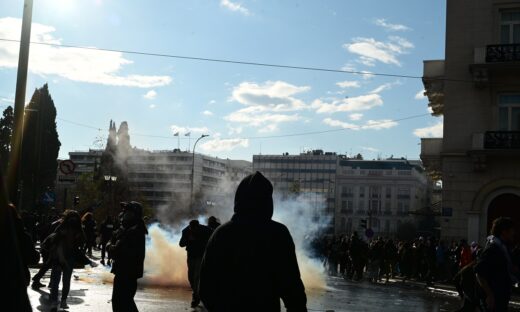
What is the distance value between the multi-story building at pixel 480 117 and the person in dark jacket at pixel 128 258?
21412 millimetres

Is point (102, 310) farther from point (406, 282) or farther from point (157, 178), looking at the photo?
point (157, 178)

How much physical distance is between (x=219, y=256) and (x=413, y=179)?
149 metres

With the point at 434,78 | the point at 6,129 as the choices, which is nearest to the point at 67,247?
the point at 434,78

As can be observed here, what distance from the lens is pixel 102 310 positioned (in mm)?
11461

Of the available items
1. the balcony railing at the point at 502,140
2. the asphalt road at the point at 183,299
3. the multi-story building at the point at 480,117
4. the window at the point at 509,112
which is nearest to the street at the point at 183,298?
the asphalt road at the point at 183,299

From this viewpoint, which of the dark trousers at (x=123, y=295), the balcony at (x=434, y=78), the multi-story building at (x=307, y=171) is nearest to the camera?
the dark trousers at (x=123, y=295)

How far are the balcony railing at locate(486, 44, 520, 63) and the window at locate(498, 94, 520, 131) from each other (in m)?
1.76

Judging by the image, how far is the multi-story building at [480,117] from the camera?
2748 cm

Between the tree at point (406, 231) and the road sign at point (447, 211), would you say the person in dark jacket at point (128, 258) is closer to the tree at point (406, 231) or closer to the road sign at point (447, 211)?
the road sign at point (447, 211)

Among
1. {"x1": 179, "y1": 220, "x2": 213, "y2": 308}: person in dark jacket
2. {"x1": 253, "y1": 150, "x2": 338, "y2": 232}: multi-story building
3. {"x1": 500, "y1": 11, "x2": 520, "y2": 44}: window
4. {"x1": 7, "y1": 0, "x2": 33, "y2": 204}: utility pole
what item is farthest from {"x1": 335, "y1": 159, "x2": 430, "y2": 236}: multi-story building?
{"x1": 7, "y1": 0, "x2": 33, "y2": 204}: utility pole

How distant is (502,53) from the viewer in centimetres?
2738

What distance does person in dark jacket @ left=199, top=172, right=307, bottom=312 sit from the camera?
3932mm

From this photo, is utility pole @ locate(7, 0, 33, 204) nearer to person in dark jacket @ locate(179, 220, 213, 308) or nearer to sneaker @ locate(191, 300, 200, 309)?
person in dark jacket @ locate(179, 220, 213, 308)

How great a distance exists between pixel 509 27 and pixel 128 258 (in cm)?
2430
